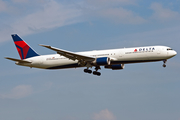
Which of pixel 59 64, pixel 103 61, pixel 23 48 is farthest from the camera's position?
pixel 23 48

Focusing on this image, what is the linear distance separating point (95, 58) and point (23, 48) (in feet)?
54.4

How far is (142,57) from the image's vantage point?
56.8 meters

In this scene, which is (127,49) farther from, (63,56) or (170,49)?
(63,56)

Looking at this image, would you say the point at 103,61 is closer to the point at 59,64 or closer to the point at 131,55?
the point at 131,55

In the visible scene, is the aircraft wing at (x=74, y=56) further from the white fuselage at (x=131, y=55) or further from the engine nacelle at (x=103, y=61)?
the white fuselage at (x=131, y=55)

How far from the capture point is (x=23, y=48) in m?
67.7

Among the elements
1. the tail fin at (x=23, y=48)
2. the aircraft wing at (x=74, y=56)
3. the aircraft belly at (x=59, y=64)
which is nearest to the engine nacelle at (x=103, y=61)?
the aircraft wing at (x=74, y=56)

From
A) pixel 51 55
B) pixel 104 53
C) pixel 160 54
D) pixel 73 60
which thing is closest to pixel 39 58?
pixel 51 55

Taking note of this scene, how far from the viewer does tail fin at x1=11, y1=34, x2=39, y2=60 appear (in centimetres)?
6640

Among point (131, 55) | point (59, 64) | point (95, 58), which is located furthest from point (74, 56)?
point (131, 55)

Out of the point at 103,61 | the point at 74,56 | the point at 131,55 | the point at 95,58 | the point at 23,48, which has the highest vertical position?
the point at 23,48

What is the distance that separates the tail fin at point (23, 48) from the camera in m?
66.4

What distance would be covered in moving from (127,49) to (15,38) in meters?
24.2

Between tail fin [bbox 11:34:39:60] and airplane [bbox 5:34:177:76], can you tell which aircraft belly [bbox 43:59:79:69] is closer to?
airplane [bbox 5:34:177:76]
